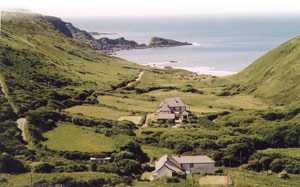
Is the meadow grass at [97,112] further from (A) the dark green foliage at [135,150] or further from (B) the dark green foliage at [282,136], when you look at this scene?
(B) the dark green foliage at [282,136]

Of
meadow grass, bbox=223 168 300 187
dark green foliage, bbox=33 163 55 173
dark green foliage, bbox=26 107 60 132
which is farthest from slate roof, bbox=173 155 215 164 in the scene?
dark green foliage, bbox=26 107 60 132

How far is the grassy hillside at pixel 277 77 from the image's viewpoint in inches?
3880

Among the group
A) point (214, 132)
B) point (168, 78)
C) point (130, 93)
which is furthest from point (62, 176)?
point (168, 78)

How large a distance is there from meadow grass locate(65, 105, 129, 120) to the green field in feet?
41.8

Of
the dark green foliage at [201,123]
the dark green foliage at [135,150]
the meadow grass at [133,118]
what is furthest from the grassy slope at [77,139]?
the dark green foliage at [201,123]

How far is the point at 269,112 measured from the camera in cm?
8194

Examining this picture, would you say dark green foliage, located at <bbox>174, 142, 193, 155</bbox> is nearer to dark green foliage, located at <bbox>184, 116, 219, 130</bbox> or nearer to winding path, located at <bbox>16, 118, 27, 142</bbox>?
dark green foliage, located at <bbox>184, 116, 219, 130</bbox>

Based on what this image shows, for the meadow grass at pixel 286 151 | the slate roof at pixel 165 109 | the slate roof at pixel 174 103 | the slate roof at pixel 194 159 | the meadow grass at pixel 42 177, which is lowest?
the meadow grass at pixel 42 177

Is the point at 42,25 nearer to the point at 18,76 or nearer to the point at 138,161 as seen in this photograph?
the point at 18,76

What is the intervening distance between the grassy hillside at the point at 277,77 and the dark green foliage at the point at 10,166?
61.2m

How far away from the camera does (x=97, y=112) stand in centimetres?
8388

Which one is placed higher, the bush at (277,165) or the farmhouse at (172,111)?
the farmhouse at (172,111)

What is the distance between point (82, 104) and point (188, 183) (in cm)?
4655

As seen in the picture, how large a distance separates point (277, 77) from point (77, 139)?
230 feet
